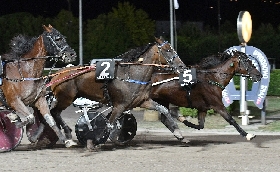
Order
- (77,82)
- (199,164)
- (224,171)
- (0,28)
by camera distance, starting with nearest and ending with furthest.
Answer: (224,171)
(199,164)
(77,82)
(0,28)

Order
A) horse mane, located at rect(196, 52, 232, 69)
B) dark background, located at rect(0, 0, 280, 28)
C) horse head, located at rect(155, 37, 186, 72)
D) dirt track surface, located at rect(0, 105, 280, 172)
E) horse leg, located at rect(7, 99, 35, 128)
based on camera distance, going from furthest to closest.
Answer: dark background, located at rect(0, 0, 280, 28) < horse mane, located at rect(196, 52, 232, 69) < horse head, located at rect(155, 37, 186, 72) < horse leg, located at rect(7, 99, 35, 128) < dirt track surface, located at rect(0, 105, 280, 172)

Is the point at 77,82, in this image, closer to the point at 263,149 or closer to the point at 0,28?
the point at 263,149

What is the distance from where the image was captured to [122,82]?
11688mm

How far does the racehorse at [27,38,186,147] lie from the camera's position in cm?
1166

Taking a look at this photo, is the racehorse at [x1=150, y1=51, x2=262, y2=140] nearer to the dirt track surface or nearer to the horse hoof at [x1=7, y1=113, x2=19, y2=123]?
the dirt track surface

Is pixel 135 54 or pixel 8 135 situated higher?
pixel 135 54

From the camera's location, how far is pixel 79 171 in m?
8.82

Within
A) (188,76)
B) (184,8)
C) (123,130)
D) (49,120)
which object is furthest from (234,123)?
(184,8)

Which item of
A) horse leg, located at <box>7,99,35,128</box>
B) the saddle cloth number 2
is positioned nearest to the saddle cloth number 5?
the saddle cloth number 2

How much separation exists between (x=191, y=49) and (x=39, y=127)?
115ft

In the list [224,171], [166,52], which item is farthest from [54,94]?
[224,171]

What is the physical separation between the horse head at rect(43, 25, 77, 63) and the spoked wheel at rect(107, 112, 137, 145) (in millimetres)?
1959

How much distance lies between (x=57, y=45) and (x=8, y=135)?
1740mm

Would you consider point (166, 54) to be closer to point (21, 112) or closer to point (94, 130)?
point (94, 130)
